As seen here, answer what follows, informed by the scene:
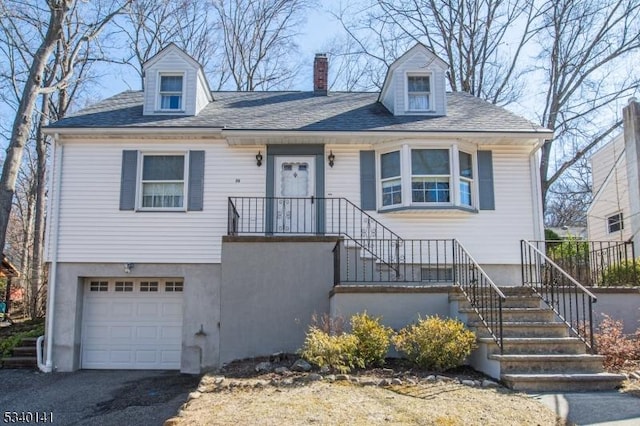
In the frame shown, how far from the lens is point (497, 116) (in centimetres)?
1191

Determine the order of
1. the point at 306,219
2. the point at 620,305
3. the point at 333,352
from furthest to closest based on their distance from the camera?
the point at 306,219 < the point at 620,305 < the point at 333,352

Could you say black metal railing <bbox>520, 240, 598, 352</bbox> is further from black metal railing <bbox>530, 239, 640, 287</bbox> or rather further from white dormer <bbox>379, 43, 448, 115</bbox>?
white dormer <bbox>379, 43, 448, 115</bbox>

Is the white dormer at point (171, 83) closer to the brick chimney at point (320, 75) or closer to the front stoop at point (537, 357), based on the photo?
the brick chimney at point (320, 75)

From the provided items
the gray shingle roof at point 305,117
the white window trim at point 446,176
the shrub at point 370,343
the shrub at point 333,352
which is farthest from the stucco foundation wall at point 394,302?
the gray shingle roof at point 305,117

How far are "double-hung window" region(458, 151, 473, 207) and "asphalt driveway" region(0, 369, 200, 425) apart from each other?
21.3 feet

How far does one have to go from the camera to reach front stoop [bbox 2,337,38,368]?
11047mm

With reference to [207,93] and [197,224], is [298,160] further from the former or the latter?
[207,93]

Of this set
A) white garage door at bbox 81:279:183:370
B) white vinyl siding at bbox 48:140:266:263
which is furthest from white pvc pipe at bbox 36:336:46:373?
white vinyl siding at bbox 48:140:266:263

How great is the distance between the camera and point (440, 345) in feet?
23.4

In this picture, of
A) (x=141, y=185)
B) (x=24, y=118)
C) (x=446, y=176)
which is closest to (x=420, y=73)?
(x=446, y=176)

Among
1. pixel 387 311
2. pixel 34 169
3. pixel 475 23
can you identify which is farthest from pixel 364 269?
pixel 34 169

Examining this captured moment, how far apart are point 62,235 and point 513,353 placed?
905 cm

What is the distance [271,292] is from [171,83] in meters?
5.81

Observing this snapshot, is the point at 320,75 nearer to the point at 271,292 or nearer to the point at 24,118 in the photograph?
the point at 271,292
